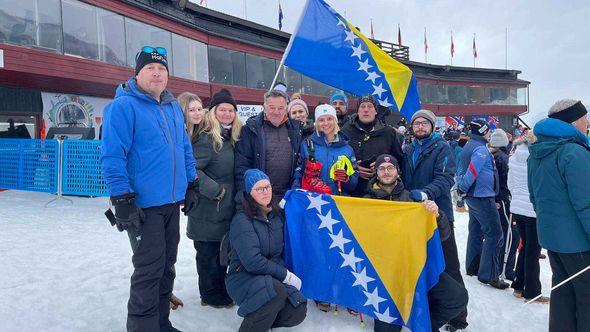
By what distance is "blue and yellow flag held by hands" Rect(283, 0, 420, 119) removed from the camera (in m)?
5.43

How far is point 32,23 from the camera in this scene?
1115 cm

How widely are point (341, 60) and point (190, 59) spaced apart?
511 inches

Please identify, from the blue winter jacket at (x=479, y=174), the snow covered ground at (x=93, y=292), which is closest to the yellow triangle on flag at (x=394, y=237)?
the snow covered ground at (x=93, y=292)

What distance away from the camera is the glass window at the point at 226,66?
18234mm

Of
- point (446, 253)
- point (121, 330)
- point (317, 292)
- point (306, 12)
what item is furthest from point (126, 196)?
point (306, 12)

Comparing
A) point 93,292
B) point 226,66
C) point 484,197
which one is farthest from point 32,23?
point 484,197

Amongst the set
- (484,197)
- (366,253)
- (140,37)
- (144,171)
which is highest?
(140,37)

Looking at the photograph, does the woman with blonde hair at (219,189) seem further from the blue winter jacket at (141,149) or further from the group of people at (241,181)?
the blue winter jacket at (141,149)

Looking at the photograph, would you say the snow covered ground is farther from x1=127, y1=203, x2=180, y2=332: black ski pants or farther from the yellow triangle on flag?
x1=127, y1=203, x2=180, y2=332: black ski pants

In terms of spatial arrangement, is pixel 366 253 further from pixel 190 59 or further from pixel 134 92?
pixel 190 59

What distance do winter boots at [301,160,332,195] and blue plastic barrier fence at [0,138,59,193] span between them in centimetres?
750

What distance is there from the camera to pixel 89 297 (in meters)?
4.00

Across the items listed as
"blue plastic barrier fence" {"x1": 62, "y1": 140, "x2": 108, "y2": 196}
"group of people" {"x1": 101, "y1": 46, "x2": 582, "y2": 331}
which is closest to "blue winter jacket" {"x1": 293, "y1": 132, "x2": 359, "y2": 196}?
"group of people" {"x1": 101, "y1": 46, "x2": 582, "y2": 331}

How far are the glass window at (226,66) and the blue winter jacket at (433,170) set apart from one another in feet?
50.1
